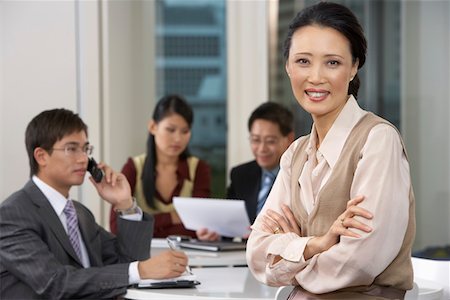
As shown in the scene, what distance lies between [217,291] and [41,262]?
2.31ft

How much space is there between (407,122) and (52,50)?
2723 mm

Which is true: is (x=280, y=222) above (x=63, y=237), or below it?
above

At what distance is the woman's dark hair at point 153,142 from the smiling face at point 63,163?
4.39ft

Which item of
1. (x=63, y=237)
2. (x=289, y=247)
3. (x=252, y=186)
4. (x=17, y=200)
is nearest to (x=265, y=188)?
(x=252, y=186)

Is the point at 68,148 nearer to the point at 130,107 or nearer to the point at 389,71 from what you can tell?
the point at 130,107

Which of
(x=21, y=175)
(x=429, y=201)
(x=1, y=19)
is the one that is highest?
(x=1, y=19)

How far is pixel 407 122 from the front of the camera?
6.48 m

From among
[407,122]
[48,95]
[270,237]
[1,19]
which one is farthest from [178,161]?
[270,237]

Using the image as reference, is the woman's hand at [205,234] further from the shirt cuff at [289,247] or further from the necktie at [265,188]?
the shirt cuff at [289,247]

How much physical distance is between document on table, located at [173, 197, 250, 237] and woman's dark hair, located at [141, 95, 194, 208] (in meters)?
0.76

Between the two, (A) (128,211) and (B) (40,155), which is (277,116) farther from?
(B) (40,155)

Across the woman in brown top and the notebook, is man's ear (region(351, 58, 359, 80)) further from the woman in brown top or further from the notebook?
the woman in brown top

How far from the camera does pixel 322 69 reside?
6.81 feet

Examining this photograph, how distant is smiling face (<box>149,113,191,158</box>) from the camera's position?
5.30 m
